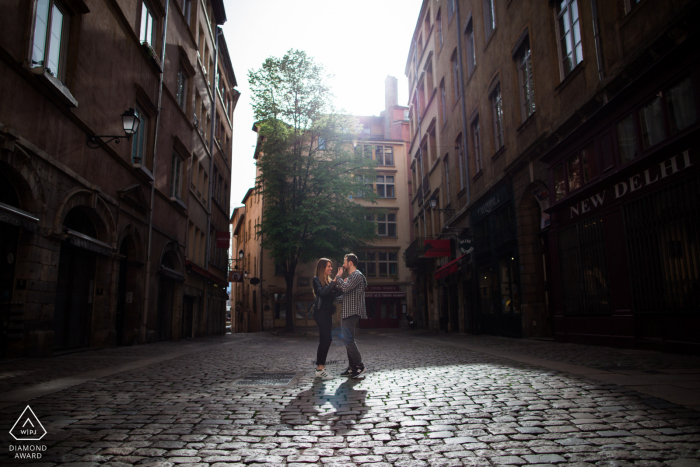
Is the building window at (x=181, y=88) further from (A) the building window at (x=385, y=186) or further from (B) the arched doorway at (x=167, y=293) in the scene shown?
(A) the building window at (x=385, y=186)

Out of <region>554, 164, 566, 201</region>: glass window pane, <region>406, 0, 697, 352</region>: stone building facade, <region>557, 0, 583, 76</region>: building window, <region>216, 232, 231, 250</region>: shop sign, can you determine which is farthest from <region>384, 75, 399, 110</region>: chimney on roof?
<region>554, 164, 566, 201</region>: glass window pane

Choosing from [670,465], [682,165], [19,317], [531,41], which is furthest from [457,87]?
[670,465]

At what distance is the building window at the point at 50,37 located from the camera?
9.66m

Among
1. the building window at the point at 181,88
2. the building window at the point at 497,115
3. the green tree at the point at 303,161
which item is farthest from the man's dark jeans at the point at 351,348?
the green tree at the point at 303,161

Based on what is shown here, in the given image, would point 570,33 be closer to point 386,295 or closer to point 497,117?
point 497,117

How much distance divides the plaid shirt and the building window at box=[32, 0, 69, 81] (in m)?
7.42

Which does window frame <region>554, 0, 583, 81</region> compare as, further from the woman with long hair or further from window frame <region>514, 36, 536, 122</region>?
the woman with long hair

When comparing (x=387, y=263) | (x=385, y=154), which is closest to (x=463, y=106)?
(x=387, y=263)

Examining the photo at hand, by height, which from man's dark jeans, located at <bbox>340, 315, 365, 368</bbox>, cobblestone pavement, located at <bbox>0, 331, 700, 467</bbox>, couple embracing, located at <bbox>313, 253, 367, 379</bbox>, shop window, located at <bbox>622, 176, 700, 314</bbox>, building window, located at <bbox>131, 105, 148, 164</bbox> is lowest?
cobblestone pavement, located at <bbox>0, 331, 700, 467</bbox>

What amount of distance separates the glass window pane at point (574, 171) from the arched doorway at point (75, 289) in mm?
11518

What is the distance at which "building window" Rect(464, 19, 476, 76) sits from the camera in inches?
825

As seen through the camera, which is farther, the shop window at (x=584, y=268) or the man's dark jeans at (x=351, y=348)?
the shop window at (x=584, y=268)

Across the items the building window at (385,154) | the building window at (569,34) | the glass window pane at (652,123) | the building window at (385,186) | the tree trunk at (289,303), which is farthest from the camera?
the building window at (385,154)

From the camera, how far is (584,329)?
10984mm
